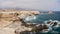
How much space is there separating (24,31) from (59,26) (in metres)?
11.0

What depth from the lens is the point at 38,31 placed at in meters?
27.2

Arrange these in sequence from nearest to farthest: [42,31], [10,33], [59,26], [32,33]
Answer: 1. [10,33]
2. [32,33]
3. [42,31]
4. [59,26]

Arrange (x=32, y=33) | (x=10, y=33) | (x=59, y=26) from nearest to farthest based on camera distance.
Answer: (x=10, y=33)
(x=32, y=33)
(x=59, y=26)

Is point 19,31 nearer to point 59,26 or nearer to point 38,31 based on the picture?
point 38,31

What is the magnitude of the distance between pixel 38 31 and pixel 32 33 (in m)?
1.80

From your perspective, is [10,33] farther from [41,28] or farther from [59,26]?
[59,26]

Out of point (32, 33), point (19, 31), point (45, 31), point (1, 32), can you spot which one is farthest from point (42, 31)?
point (1, 32)

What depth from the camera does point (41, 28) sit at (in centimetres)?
2811

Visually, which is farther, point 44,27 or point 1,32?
point 44,27

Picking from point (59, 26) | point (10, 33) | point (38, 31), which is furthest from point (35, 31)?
point (59, 26)

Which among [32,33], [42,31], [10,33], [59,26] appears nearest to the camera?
[10,33]

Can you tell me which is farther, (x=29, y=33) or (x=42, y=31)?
(x=42, y=31)

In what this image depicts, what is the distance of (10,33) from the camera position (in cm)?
2402

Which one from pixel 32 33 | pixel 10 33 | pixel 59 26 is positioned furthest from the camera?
pixel 59 26
